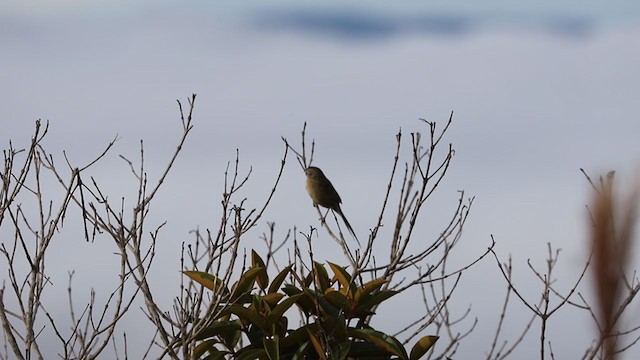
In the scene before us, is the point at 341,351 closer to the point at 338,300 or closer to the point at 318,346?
the point at 318,346

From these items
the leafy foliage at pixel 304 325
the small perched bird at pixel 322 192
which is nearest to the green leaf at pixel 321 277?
the leafy foliage at pixel 304 325

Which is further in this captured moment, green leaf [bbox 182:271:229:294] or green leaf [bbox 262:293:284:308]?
green leaf [bbox 182:271:229:294]

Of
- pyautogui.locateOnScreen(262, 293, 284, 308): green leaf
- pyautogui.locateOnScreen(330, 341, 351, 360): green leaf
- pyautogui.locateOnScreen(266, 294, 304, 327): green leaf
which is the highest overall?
pyautogui.locateOnScreen(262, 293, 284, 308): green leaf

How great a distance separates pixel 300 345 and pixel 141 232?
48.9 inches

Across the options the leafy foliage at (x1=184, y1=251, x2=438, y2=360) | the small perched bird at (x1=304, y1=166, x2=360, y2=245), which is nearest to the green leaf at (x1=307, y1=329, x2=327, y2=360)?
the leafy foliage at (x1=184, y1=251, x2=438, y2=360)

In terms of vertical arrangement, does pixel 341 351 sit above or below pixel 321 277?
below

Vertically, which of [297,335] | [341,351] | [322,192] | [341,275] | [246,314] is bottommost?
[341,351]

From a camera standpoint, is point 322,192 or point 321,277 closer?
point 321,277

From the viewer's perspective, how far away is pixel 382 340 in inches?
140

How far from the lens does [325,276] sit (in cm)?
383

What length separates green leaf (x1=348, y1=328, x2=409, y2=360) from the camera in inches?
139

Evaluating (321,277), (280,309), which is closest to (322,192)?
(321,277)

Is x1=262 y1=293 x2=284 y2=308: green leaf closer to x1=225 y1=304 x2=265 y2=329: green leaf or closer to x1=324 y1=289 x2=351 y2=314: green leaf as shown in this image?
x1=225 y1=304 x2=265 y2=329: green leaf

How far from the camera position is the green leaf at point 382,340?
3.54 metres
